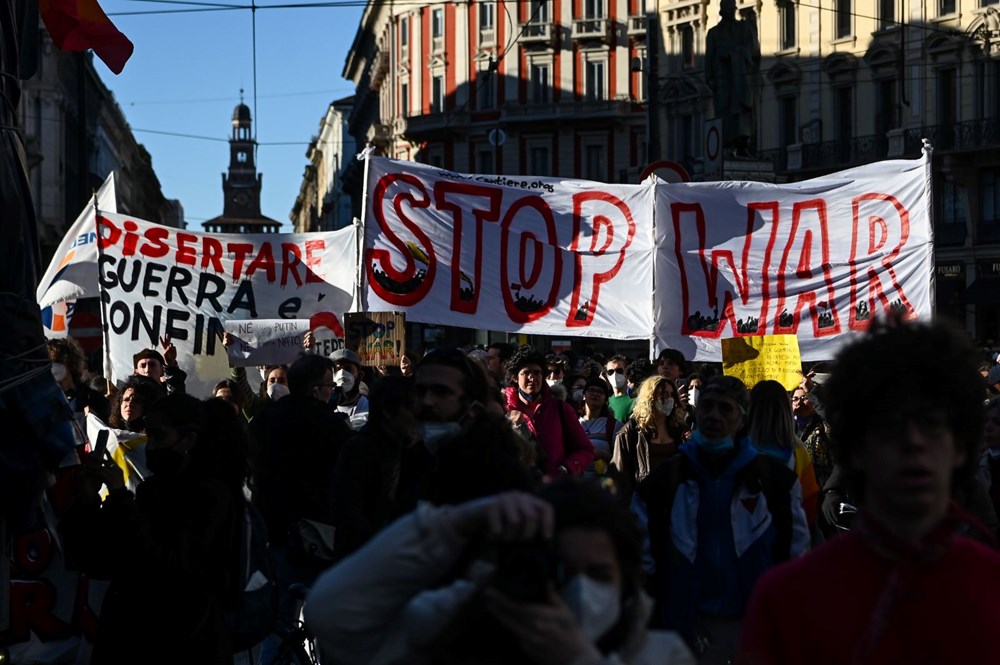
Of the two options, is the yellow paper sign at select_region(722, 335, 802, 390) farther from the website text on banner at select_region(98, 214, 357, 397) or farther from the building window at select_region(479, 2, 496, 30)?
the building window at select_region(479, 2, 496, 30)

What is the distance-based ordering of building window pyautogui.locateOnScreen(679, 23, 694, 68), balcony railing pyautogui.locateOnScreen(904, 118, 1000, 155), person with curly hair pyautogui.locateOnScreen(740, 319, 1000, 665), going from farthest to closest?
building window pyautogui.locateOnScreen(679, 23, 694, 68), balcony railing pyautogui.locateOnScreen(904, 118, 1000, 155), person with curly hair pyautogui.locateOnScreen(740, 319, 1000, 665)

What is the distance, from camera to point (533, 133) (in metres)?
62.6

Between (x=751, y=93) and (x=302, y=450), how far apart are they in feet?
58.8

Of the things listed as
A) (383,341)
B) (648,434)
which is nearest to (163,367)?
(383,341)

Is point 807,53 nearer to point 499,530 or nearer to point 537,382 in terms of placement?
point 537,382

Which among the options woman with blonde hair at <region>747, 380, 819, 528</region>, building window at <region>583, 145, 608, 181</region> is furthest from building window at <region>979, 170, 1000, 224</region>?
woman with blonde hair at <region>747, 380, 819, 528</region>

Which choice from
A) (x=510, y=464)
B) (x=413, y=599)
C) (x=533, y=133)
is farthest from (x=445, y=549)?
(x=533, y=133)

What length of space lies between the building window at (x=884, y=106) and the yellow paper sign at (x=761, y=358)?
3269 centimetres

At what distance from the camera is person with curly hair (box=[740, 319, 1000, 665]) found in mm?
2711

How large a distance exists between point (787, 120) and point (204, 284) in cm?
3524

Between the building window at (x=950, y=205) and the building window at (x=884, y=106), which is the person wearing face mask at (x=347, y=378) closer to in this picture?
the building window at (x=950, y=205)

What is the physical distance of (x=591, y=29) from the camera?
61875 millimetres

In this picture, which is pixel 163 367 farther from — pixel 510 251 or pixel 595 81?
pixel 595 81

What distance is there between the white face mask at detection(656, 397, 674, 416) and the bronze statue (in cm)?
1449
